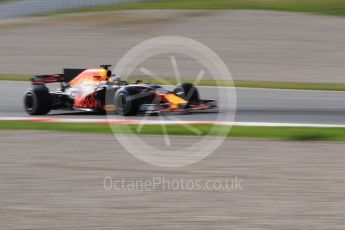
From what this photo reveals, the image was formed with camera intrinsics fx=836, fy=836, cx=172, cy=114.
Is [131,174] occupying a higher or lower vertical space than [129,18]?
lower

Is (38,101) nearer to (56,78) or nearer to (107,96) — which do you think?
(56,78)

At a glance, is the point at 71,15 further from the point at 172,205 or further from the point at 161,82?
the point at 172,205

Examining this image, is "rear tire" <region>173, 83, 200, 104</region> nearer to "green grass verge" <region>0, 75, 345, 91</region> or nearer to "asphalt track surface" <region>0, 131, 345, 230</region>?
"asphalt track surface" <region>0, 131, 345, 230</region>

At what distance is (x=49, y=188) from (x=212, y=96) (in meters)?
11.2

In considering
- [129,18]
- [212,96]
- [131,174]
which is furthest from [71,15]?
[131,174]

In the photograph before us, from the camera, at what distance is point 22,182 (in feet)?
28.3

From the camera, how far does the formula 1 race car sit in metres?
14.7

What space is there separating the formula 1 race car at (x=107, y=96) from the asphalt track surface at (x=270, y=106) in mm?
182

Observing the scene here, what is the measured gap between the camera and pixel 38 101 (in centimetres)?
1556

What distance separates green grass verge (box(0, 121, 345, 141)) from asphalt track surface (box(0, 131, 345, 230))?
765 millimetres

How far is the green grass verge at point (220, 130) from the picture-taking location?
12.1 metres
